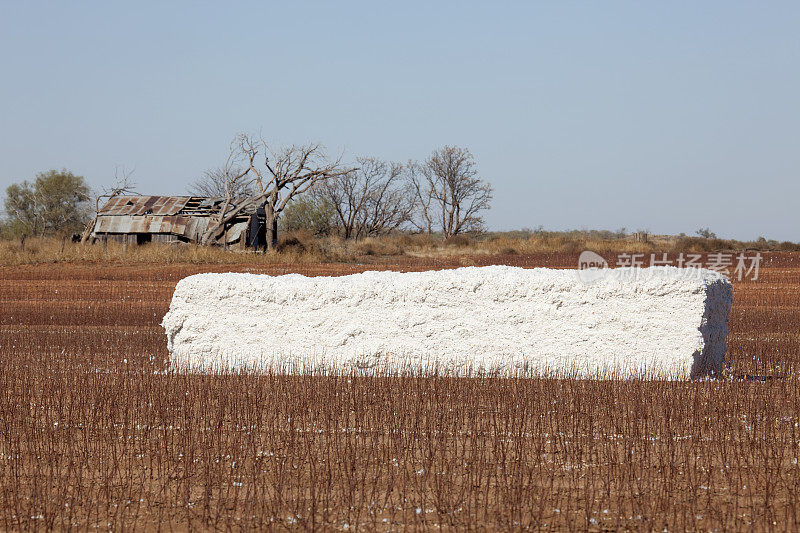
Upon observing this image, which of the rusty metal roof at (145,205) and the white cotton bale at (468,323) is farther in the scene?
the rusty metal roof at (145,205)

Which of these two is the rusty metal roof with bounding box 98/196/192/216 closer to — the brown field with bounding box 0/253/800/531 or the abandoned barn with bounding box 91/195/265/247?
the abandoned barn with bounding box 91/195/265/247

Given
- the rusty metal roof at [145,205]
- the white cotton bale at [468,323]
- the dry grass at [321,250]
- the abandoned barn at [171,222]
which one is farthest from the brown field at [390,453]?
the rusty metal roof at [145,205]

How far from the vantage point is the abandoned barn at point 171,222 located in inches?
1410

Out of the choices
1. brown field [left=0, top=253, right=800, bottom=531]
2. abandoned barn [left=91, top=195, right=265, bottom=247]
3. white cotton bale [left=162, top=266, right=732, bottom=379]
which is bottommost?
brown field [left=0, top=253, right=800, bottom=531]

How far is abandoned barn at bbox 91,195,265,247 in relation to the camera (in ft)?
117

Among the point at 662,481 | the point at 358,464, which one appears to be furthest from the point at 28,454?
the point at 662,481

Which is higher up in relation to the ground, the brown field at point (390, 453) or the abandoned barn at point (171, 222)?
the abandoned barn at point (171, 222)

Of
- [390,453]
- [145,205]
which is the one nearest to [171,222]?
[145,205]

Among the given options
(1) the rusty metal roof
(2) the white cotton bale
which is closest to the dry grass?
(1) the rusty metal roof

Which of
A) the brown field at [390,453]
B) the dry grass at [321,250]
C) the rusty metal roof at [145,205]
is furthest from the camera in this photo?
the rusty metal roof at [145,205]

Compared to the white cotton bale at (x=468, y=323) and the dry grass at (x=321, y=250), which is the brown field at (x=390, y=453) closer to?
the white cotton bale at (x=468, y=323)

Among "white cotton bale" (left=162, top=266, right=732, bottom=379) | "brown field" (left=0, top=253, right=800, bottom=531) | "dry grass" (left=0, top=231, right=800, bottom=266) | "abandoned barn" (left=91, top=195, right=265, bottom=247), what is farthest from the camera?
"abandoned barn" (left=91, top=195, right=265, bottom=247)

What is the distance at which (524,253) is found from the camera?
36750 mm

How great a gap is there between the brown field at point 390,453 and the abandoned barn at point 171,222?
25743 millimetres
